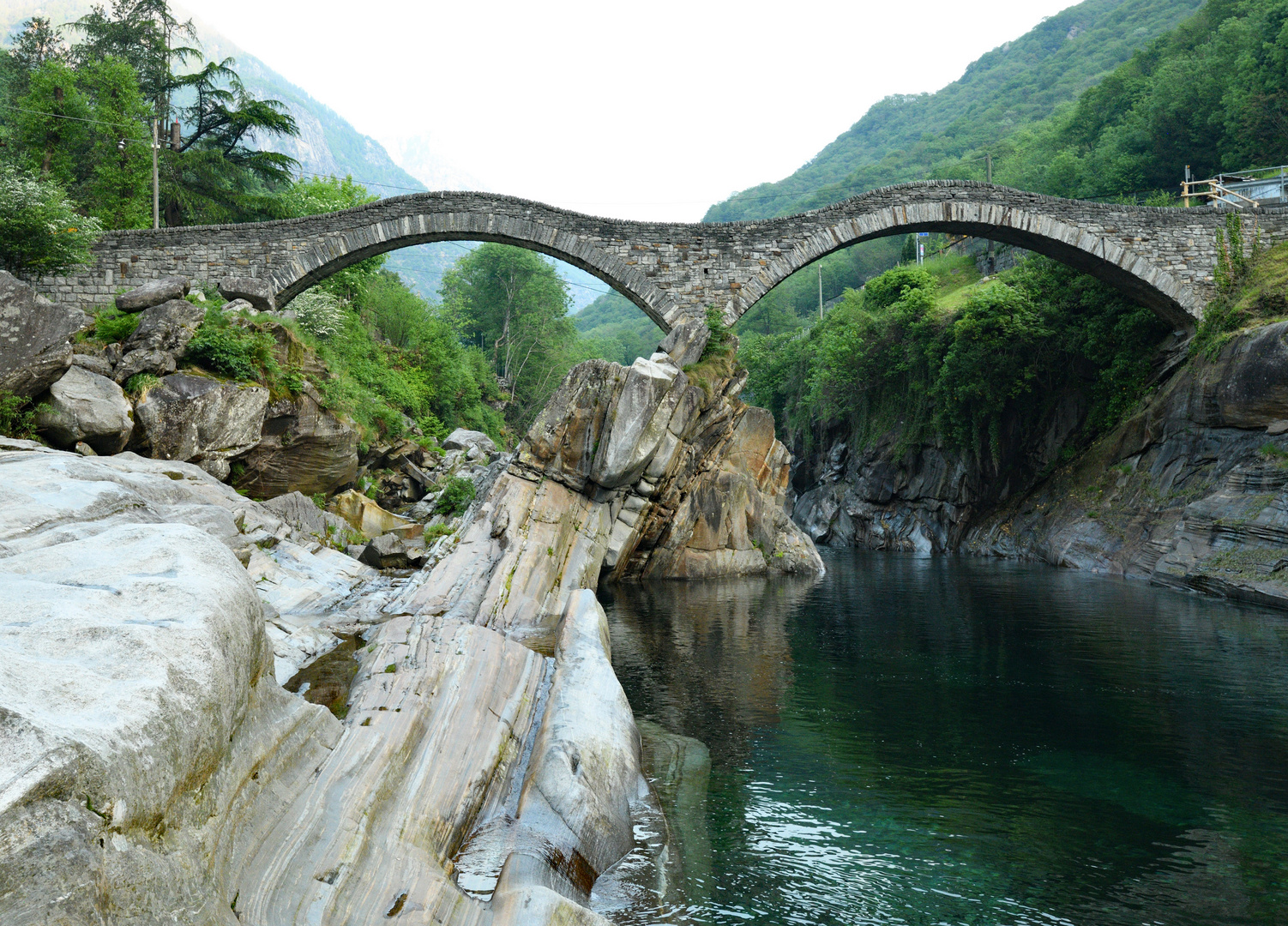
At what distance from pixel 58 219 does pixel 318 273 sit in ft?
19.7

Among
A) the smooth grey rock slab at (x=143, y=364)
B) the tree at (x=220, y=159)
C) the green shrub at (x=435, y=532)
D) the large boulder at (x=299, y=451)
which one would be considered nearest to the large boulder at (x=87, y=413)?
the smooth grey rock slab at (x=143, y=364)

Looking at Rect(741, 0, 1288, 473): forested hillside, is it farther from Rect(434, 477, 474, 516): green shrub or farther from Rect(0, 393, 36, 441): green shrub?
Rect(0, 393, 36, 441): green shrub

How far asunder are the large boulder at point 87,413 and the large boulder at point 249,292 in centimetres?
751

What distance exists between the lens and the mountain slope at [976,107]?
6544 cm

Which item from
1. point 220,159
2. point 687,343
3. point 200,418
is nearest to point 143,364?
point 200,418

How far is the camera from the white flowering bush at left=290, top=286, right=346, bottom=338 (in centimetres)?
2273

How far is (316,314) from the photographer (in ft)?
75.0

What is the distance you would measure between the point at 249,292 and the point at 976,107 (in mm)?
77858

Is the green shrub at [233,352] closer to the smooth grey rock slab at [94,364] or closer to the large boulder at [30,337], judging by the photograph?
the smooth grey rock slab at [94,364]

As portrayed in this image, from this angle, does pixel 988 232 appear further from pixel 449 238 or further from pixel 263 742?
pixel 263 742

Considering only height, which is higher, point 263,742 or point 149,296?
point 149,296

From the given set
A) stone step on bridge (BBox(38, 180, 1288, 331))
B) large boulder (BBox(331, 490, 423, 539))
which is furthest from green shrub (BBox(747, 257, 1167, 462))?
large boulder (BBox(331, 490, 423, 539))

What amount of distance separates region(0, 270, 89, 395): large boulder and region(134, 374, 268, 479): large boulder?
1913 millimetres

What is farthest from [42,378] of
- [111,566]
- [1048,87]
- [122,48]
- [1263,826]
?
[1048,87]
